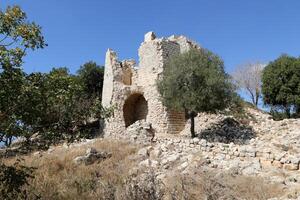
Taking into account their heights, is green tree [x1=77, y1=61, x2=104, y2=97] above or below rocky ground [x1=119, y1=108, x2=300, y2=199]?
above

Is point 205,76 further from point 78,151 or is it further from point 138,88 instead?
point 78,151

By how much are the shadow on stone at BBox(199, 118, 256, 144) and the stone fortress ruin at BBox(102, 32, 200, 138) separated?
256cm

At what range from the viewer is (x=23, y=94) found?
5051mm

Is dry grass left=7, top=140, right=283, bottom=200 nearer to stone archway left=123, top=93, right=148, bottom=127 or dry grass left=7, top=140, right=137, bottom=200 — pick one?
dry grass left=7, top=140, right=137, bottom=200

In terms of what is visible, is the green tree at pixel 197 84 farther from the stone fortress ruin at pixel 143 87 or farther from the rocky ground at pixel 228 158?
the rocky ground at pixel 228 158

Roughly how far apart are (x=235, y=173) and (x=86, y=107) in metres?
4.65

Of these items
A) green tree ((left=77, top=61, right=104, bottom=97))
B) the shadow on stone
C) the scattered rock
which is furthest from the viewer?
green tree ((left=77, top=61, right=104, bottom=97))

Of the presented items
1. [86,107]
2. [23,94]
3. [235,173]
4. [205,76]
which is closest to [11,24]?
[23,94]

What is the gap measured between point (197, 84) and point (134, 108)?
309 inches

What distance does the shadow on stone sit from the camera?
1772 centimetres

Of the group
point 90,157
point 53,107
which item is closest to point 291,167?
point 90,157

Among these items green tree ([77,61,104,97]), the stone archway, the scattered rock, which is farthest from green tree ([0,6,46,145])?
green tree ([77,61,104,97])

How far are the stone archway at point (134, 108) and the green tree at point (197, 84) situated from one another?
495 cm

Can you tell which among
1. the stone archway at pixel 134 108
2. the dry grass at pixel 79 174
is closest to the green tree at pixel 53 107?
the dry grass at pixel 79 174
